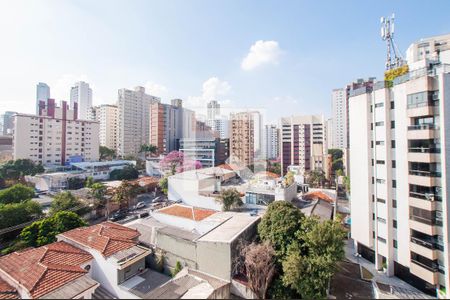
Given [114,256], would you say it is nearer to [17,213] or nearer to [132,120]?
[17,213]

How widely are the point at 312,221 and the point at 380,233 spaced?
501 centimetres

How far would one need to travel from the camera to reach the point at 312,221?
35.0 ft

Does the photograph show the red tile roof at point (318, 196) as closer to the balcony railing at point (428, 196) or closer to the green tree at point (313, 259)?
the balcony railing at point (428, 196)

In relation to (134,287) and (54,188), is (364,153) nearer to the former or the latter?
(134,287)

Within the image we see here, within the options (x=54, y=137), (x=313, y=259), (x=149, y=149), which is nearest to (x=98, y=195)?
(x=313, y=259)

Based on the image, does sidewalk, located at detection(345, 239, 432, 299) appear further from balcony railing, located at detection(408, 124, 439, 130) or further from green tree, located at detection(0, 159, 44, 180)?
green tree, located at detection(0, 159, 44, 180)

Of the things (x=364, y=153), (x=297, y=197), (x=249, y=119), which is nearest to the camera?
(x=364, y=153)

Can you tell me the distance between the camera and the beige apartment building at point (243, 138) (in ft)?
126

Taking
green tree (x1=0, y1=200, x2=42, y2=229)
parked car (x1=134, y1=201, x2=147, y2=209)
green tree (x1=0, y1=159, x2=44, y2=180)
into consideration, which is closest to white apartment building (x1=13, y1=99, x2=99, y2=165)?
green tree (x1=0, y1=159, x2=44, y2=180)

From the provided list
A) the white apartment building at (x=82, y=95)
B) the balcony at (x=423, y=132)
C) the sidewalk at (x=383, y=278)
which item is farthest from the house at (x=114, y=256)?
the white apartment building at (x=82, y=95)

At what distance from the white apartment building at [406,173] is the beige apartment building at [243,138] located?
2469 cm

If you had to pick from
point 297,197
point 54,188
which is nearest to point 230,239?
point 297,197

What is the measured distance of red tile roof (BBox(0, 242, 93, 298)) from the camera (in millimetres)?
7562

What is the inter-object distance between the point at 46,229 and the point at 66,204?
625cm
